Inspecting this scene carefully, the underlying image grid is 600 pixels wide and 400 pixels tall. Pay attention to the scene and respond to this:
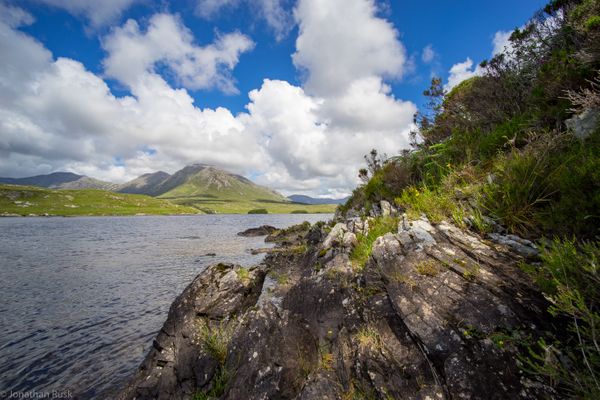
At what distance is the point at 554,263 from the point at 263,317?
721 cm

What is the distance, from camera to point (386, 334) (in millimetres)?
6328

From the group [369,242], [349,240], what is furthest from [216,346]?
[349,240]

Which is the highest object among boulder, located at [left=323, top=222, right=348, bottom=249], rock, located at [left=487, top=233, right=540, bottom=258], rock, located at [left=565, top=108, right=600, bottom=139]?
rock, located at [left=565, top=108, right=600, bottom=139]

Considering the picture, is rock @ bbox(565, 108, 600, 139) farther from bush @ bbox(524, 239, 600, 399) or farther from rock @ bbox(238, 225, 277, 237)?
rock @ bbox(238, 225, 277, 237)

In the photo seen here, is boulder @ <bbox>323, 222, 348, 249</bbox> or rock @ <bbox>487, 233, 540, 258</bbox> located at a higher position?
rock @ <bbox>487, 233, 540, 258</bbox>

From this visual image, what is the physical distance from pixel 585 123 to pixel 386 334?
731cm

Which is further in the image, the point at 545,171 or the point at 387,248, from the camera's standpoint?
the point at 387,248

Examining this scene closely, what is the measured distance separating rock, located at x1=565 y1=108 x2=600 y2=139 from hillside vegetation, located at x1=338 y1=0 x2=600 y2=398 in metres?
0.03

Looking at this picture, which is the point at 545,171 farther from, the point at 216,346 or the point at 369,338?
the point at 216,346

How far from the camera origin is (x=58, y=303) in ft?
65.7

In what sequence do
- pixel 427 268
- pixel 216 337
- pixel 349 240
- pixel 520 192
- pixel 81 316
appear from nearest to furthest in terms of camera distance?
pixel 427 268 < pixel 520 192 < pixel 216 337 < pixel 349 240 < pixel 81 316

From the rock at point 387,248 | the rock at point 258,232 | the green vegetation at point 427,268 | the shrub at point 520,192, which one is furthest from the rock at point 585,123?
the rock at point 258,232

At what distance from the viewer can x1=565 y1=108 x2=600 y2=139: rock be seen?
663 centimetres

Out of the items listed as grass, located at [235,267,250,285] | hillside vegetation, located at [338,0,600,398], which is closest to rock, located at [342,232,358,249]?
hillside vegetation, located at [338,0,600,398]
